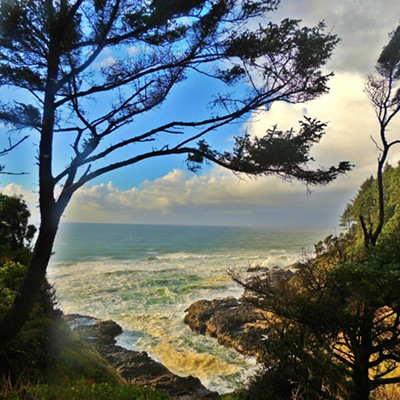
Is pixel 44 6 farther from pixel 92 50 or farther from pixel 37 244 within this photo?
pixel 37 244

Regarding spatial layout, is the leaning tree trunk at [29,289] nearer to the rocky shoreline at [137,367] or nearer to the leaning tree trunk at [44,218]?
the leaning tree trunk at [44,218]

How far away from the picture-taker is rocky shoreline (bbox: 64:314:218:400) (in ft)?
28.5

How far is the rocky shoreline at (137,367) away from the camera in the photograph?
868cm

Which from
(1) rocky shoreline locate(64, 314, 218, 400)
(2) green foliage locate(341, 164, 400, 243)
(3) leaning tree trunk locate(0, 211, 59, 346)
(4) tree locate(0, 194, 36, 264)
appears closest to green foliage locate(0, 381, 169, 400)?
(3) leaning tree trunk locate(0, 211, 59, 346)

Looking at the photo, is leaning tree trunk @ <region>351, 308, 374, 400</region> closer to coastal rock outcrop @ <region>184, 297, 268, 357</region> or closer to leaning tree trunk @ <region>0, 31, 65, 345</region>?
leaning tree trunk @ <region>0, 31, 65, 345</region>

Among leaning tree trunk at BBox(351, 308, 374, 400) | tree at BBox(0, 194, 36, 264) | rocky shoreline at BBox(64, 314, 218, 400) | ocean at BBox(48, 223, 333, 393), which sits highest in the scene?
tree at BBox(0, 194, 36, 264)

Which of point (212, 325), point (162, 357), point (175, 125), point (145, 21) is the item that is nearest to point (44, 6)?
point (145, 21)

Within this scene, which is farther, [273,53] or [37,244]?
[273,53]

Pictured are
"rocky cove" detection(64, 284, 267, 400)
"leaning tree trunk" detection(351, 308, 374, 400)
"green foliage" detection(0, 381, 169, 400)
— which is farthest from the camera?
"rocky cove" detection(64, 284, 267, 400)

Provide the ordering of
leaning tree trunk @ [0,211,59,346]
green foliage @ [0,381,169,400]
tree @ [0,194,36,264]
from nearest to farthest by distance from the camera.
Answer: green foliage @ [0,381,169,400] < leaning tree trunk @ [0,211,59,346] < tree @ [0,194,36,264]

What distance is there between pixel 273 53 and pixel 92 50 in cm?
340

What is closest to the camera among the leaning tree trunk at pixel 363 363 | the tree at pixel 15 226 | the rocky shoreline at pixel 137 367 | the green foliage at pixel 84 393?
the green foliage at pixel 84 393

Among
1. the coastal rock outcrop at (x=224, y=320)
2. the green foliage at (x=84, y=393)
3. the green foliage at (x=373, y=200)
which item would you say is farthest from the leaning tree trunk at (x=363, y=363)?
the green foliage at (x=373, y=200)

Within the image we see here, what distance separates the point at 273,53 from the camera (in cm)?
579
